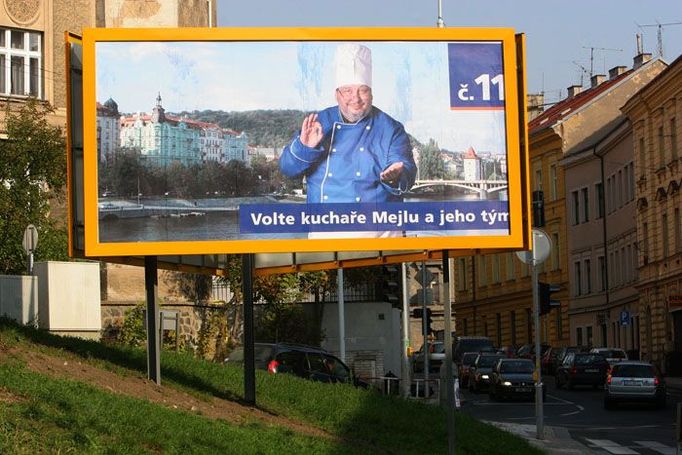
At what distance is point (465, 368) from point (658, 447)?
97.6ft

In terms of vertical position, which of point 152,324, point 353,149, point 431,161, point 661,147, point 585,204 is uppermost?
point 661,147

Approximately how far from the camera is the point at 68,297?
2694cm

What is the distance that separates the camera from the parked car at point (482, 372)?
52344 millimetres

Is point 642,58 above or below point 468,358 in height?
above

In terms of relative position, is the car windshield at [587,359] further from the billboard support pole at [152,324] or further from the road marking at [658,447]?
the billboard support pole at [152,324]

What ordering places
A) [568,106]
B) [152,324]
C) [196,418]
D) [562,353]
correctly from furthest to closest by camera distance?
[568,106] → [562,353] → [152,324] → [196,418]

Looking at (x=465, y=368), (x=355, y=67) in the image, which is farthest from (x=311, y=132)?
(x=465, y=368)

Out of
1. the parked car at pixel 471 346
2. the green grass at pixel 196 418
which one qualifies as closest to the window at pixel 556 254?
the parked car at pixel 471 346

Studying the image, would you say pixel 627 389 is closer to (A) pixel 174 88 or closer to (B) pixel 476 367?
(B) pixel 476 367

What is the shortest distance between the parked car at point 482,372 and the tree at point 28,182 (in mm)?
20797

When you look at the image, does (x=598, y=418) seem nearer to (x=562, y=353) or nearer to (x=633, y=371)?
(x=633, y=371)

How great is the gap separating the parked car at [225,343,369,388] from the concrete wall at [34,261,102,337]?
308 cm

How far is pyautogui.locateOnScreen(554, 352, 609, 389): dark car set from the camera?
5478 centimetres

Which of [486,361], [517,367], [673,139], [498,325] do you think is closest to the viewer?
[517,367]
